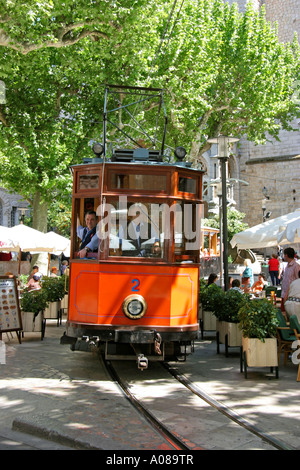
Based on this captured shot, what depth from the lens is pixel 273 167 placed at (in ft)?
137

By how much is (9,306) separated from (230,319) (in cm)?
436

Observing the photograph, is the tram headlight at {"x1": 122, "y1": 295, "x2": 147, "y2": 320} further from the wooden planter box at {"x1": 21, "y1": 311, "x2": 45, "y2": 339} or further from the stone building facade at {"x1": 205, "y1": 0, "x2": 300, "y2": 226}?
the stone building facade at {"x1": 205, "y1": 0, "x2": 300, "y2": 226}

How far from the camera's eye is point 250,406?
6.61 m

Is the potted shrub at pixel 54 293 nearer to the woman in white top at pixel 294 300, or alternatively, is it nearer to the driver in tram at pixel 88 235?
the driver in tram at pixel 88 235

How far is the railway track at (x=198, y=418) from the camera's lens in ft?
16.8

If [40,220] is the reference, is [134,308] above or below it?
below

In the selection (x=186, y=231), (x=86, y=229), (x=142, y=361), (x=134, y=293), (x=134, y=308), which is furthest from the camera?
(x=86, y=229)

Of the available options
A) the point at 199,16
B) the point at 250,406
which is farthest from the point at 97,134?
the point at 250,406
